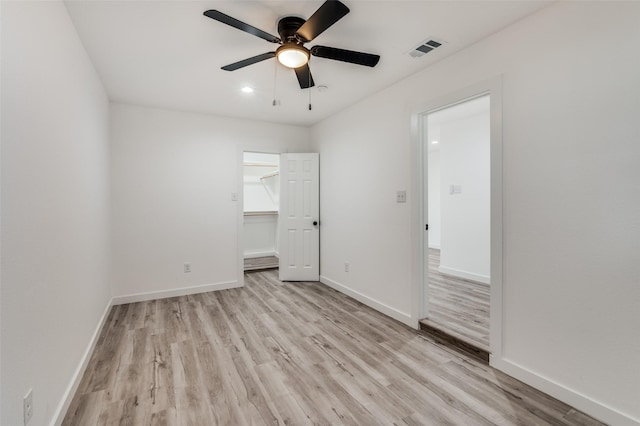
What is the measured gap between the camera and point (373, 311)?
137 inches

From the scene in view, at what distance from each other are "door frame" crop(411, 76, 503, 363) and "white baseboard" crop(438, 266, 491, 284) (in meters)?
2.02

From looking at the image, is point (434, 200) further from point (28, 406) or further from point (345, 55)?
point (28, 406)

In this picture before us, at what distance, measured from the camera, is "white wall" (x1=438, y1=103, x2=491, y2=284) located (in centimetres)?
448

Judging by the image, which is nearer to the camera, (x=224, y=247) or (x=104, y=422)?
(x=104, y=422)

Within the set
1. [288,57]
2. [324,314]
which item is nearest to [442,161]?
[324,314]

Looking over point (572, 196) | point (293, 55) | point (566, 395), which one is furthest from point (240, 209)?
point (566, 395)

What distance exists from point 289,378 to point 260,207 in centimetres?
509

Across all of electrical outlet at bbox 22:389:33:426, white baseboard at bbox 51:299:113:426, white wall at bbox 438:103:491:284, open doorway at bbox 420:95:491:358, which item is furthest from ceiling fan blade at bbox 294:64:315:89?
white wall at bbox 438:103:491:284

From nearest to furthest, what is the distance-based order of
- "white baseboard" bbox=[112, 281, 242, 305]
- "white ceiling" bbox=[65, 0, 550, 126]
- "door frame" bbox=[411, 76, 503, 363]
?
"white ceiling" bbox=[65, 0, 550, 126] < "door frame" bbox=[411, 76, 503, 363] < "white baseboard" bbox=[112, 281, 242, 305]

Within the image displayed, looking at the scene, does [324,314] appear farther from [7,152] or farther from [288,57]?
[7,152]

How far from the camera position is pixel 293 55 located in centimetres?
213

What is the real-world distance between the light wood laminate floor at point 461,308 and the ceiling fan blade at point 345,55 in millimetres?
2455

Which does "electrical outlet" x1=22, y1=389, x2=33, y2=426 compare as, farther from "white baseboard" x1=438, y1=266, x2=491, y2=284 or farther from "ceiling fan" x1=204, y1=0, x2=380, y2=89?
"white baseboard" x1=438, y1=266, x2=491, y2=284

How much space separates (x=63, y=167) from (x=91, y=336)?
156cm
